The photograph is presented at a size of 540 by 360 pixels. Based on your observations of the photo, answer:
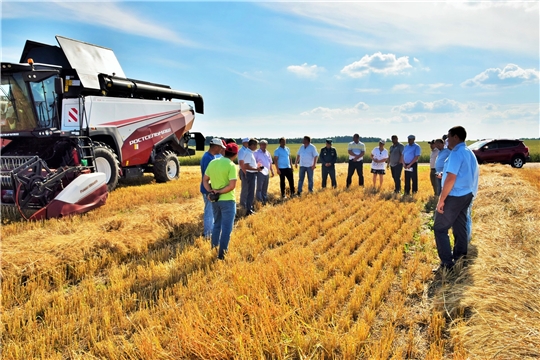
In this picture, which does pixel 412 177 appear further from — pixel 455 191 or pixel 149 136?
pixel 149 136

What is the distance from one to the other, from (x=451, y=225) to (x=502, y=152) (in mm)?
17550

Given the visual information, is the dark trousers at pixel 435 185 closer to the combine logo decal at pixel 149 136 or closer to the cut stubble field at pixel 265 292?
the cut stubble field at pixel 265 292

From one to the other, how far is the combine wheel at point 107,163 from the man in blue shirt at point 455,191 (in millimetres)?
8194

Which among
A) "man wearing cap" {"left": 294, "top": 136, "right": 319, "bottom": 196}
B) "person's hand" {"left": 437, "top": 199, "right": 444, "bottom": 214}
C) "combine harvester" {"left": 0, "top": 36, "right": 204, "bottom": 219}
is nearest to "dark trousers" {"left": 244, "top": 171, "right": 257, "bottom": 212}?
"man wearing cap" {"left": 294, "top": 136, "right": 319, "bottom": 196}

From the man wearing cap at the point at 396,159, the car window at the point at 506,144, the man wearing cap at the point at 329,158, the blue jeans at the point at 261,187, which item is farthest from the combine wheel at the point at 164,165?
the car window at the point at 506,144

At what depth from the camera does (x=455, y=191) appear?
4.03 m

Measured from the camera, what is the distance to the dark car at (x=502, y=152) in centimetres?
1830

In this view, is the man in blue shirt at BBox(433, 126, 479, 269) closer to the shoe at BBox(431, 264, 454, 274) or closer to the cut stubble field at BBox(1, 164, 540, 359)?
the shoe at BBox(431, 264, 454, 274)

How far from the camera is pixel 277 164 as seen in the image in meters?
9.59

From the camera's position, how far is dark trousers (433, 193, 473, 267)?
4035 mm

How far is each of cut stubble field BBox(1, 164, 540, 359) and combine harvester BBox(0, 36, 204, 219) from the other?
1.02m

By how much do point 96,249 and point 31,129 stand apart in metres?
5.26

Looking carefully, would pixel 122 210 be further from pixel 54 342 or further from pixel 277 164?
pixel 54 342

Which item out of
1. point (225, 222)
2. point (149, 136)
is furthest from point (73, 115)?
point (225, 222)
